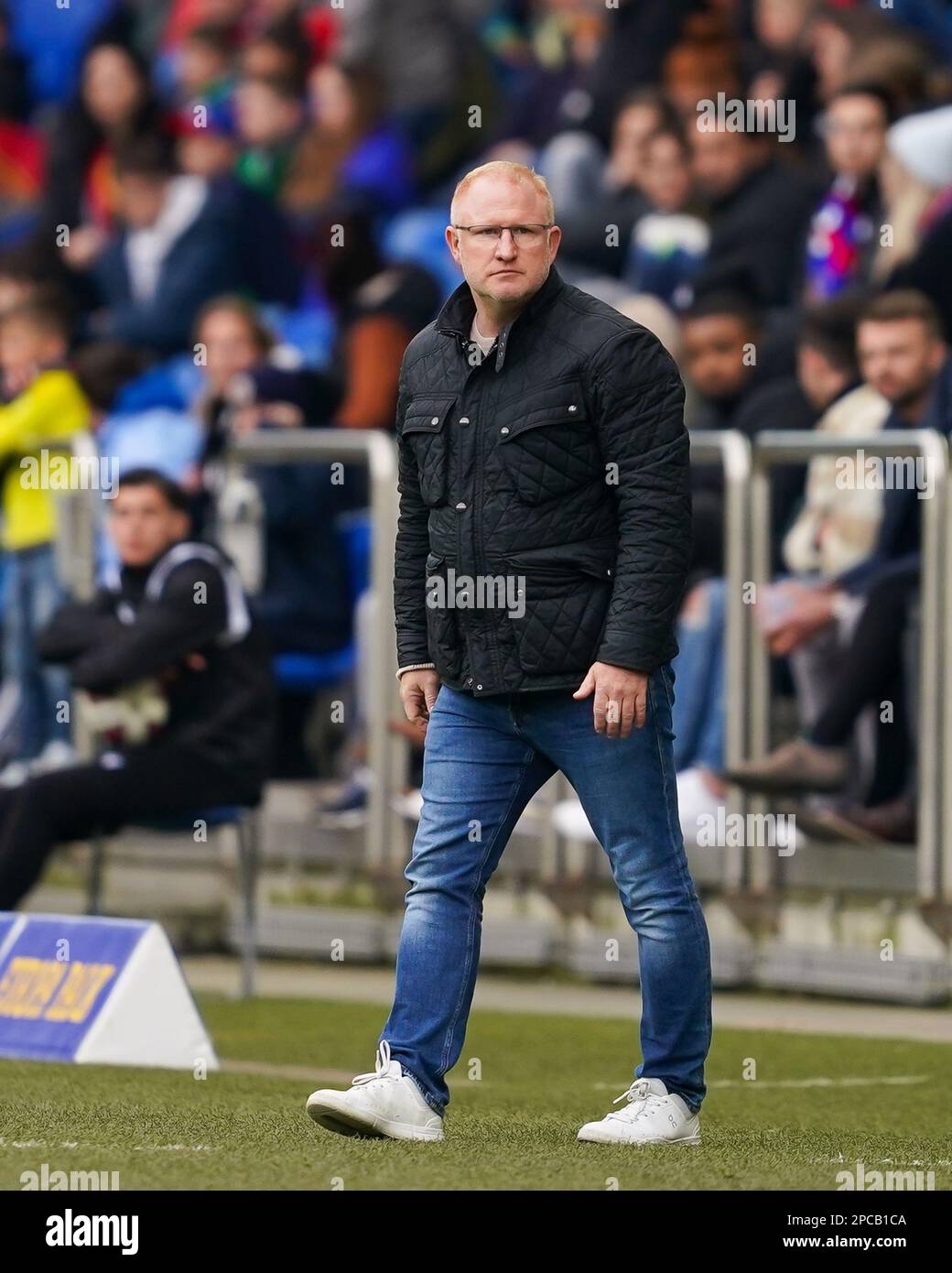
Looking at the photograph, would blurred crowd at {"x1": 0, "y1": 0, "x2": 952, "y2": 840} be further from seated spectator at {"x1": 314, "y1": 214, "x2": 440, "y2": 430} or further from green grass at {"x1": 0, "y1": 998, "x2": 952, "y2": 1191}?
green grass at {"x1": 0, "y1": 998, "x2": 952, "y2": 1191}

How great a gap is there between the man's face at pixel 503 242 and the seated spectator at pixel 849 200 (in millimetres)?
5720

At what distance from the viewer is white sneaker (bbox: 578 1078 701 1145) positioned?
5.87 m

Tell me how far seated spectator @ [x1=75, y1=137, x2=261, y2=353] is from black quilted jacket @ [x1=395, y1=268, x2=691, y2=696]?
8.52 m

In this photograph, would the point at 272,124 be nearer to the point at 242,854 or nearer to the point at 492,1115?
the point at 242,854

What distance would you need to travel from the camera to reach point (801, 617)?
9797 mm

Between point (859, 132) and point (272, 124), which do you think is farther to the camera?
point (272, 124)

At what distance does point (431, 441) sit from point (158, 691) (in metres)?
4.21

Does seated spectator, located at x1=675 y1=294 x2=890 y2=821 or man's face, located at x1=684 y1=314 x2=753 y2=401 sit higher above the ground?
man's face, located at x1=684 y1=314 x2=753 y2=401

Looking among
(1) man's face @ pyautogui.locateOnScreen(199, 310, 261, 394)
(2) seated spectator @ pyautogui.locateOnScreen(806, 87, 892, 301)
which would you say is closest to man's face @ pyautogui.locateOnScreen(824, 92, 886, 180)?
(2) seated spectator @ pyautogui.locateOnScreen(806, 87, 892, 301)

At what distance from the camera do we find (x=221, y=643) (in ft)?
32.8
